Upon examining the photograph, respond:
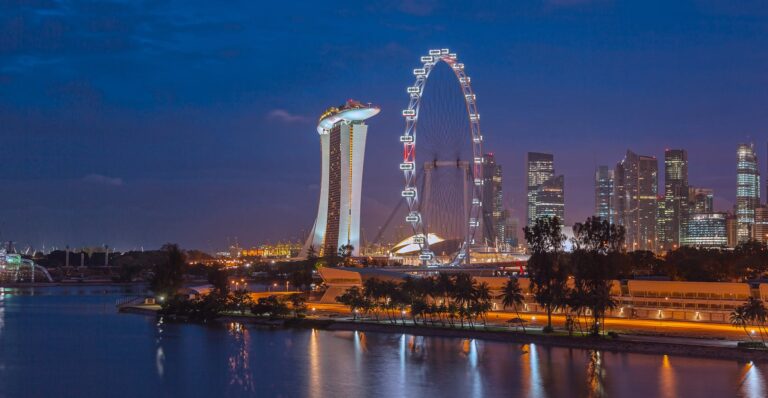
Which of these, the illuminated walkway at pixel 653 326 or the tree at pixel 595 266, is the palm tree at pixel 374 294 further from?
the tree at pixel 595 266

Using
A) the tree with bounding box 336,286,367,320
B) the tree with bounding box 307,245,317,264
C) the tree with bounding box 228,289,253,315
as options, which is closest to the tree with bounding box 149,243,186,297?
the tree with bounding box 228,289,253,315

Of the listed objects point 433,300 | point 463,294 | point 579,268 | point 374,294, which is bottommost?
point 433,300

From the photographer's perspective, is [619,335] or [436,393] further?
[619,335]

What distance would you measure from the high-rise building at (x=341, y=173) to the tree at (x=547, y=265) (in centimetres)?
6165

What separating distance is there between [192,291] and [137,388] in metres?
56.5

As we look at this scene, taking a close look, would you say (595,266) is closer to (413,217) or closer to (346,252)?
(413,217)

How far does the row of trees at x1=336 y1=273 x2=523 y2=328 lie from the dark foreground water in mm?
3456

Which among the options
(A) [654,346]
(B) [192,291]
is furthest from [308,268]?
(A) [654,346]

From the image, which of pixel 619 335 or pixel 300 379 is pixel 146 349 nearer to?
pixel 300 379

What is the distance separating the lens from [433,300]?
62000mm

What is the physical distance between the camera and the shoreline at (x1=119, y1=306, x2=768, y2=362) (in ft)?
128

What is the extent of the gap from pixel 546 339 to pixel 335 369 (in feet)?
41.2

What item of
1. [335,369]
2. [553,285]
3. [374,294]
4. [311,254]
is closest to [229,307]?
[374,294]

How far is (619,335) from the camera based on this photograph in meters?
45.3
